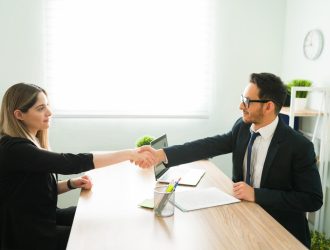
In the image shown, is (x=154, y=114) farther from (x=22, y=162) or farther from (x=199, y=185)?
(x=22, y=162)

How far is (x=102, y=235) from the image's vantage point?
1395 millimetres

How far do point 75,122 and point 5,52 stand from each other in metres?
0.98

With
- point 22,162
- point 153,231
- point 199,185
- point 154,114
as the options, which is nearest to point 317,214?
point 199,185

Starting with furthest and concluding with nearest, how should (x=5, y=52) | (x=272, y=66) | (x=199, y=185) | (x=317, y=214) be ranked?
(x=272, y=66), (x=5, y=52), (x=317, y=214), (x=199, y=185)

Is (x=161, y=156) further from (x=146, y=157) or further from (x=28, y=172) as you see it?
(x=28, y=172)

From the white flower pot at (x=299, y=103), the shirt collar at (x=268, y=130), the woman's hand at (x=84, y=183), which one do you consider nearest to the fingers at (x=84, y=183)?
the woman's hand at (x=84, y=183)

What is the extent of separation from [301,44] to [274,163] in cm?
195

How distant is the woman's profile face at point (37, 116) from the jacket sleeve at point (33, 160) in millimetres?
183

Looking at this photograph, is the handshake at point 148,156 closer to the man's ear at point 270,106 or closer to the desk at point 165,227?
the desk at point 165,227

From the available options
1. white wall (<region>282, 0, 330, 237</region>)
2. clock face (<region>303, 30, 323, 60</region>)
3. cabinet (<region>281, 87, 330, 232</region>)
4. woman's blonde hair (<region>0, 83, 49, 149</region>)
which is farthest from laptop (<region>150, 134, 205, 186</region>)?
clock face (<region>303, 30, 323, 60</region>)

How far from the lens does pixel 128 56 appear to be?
12.0 ft

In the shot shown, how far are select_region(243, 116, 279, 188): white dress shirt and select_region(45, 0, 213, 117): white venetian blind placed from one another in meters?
1.78

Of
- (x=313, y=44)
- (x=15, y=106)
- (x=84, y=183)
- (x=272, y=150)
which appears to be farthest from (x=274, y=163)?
(x=313, y=44)

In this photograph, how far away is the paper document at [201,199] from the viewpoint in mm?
1695
